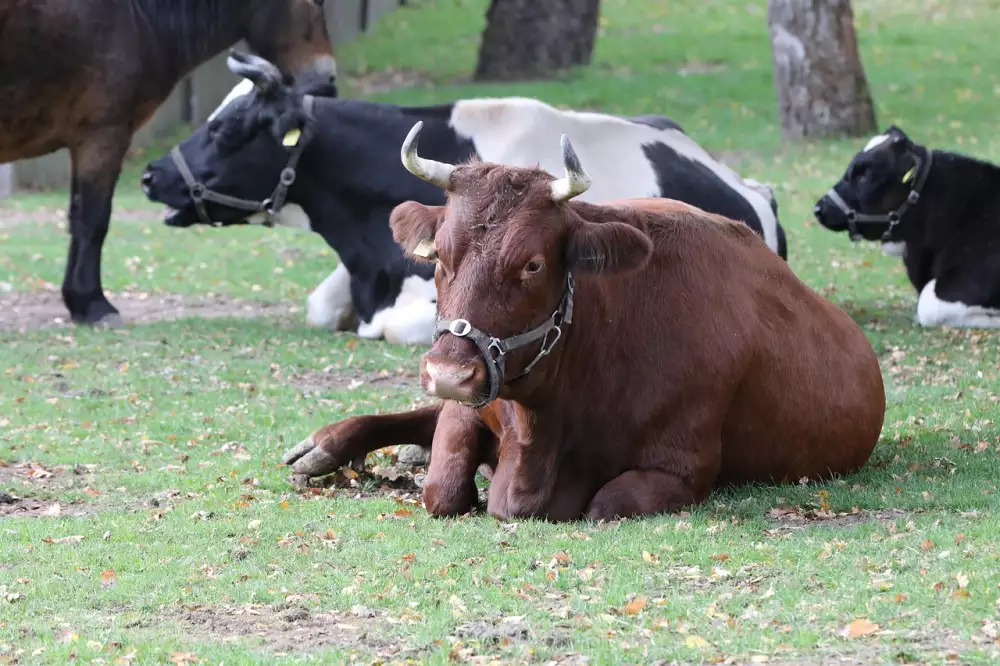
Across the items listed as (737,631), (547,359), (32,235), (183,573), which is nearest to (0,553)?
(183,573)

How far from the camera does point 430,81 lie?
1125 inches

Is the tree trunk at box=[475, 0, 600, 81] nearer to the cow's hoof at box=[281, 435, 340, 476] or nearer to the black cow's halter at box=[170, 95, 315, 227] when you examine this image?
the black cow's halter at box=[170, 95, 315, 227]

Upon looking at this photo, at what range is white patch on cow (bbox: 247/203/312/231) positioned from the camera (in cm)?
1210

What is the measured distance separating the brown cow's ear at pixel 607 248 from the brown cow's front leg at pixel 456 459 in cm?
100

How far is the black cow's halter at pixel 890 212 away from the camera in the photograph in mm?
12812

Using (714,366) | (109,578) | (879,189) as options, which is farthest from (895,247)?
(109,578)

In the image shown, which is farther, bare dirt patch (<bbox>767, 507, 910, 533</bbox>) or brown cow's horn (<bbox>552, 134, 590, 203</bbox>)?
bare dirt patch (<bbox>767, 507, 910, 533</bbox>)

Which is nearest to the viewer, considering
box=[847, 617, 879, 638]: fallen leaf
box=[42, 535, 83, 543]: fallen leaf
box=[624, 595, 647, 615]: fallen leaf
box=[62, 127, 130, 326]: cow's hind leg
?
box=[847, 617, 879, 638]: fallen leaf

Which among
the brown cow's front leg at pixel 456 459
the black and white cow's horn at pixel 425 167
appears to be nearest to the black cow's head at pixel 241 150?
the brown cow's front leg at pixel 456 459

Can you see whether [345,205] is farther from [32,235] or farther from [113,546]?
[32,235]

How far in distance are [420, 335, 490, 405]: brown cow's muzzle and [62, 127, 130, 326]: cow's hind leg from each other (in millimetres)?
6976

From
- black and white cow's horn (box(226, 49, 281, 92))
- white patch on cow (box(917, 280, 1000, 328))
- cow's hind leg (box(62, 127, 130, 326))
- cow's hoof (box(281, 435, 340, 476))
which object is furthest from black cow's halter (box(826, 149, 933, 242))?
cow's hoof (box(281, 435, 340, 476))

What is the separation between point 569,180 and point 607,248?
1.16 ft

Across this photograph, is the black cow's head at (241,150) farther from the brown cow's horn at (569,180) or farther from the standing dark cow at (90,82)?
the brown cow's horn at (569,180)
